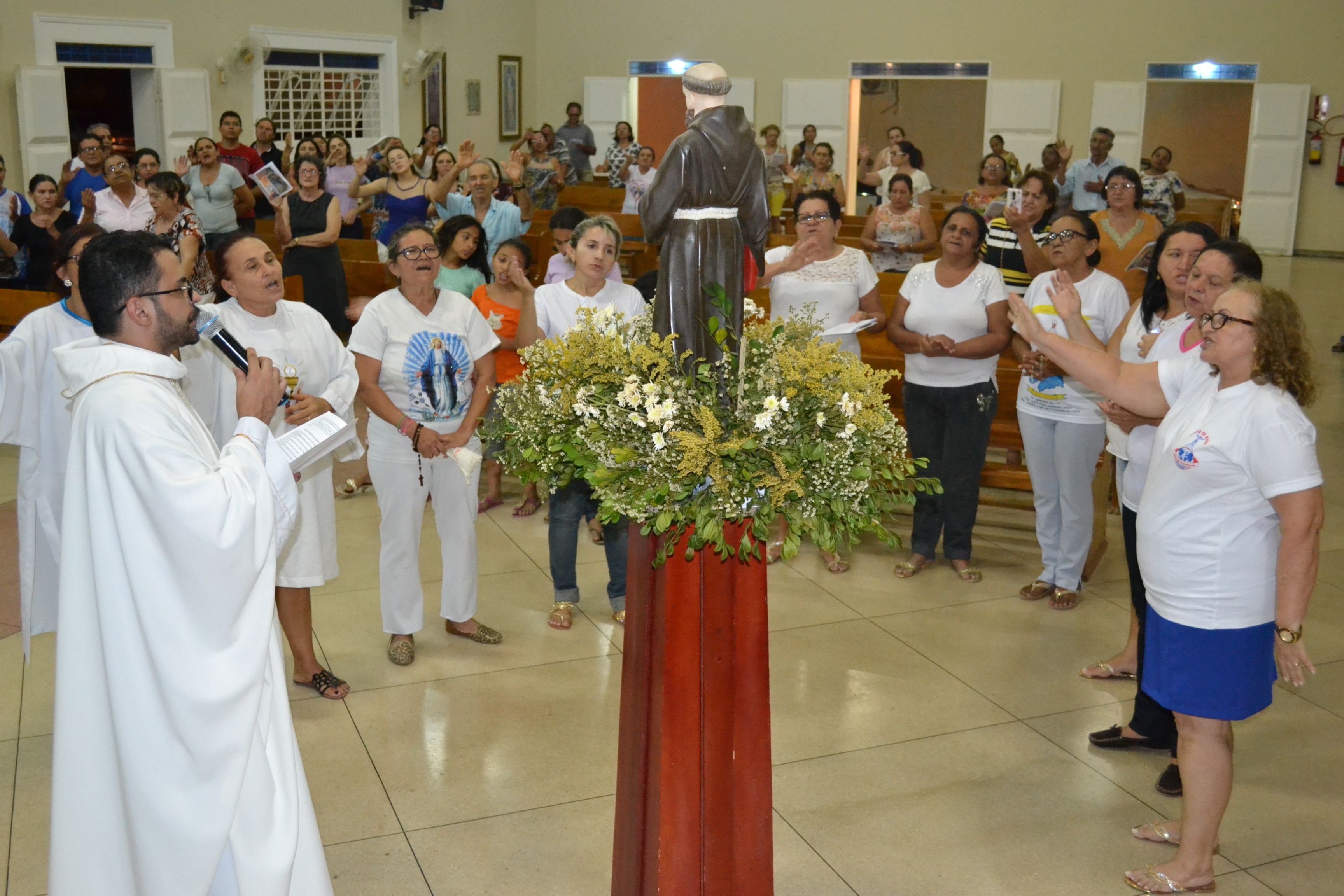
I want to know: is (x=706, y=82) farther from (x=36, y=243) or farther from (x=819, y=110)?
(x=819, y=110)

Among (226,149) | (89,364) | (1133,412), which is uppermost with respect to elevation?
(226,149)

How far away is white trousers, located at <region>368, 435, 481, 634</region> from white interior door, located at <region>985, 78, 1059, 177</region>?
14935 millimetres

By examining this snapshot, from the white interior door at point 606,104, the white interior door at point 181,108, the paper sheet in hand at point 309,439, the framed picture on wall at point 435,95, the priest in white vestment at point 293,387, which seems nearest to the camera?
the paper sheet in hand at point 309,439

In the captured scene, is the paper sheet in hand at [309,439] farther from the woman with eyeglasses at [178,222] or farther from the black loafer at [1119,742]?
the woman with eyeglasses at [178,222]

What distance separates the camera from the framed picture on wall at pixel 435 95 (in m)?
17.0

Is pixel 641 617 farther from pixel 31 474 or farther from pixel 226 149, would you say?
pixel 226 149

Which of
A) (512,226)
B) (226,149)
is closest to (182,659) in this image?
Answer: (512,226)

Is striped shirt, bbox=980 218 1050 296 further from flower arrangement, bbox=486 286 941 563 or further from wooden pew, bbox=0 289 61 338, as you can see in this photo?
wooden pew, bbox=0 289 61 338

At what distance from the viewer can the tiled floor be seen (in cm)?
350

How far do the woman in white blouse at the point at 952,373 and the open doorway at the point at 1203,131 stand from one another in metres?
15.9

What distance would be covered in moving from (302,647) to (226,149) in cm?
887

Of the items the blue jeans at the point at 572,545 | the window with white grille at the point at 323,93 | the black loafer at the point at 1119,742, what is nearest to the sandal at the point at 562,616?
the blue jeans at the point at 572,545

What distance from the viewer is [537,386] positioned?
9.05 ft

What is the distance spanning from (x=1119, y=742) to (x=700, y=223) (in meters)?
2.56
